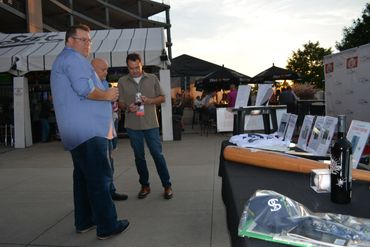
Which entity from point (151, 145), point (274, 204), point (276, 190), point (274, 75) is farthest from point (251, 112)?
point (274, 75)

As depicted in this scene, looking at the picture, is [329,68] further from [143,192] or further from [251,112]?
[143,192]

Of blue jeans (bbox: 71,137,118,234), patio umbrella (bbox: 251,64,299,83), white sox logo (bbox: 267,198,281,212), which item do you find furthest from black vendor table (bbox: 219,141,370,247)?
patio umbrella (bbox: 251,64,299,83)

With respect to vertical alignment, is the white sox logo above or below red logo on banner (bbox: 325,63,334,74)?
below

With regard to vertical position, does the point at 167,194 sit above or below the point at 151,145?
below

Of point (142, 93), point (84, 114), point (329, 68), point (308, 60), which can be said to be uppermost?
point (308, 60)

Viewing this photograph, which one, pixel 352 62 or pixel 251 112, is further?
pixel 352 62

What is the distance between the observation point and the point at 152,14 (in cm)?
7319

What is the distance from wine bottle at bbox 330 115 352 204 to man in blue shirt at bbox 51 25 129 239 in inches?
82.5

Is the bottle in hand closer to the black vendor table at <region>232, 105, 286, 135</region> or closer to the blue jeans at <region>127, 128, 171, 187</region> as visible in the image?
the blue jeans at <region>127, 128, 171, 187</region>

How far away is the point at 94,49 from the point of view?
11.9m

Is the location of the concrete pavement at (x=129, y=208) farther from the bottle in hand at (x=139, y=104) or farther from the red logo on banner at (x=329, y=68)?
the red logo on banner at (x=329, y=68)

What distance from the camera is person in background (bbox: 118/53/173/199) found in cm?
496

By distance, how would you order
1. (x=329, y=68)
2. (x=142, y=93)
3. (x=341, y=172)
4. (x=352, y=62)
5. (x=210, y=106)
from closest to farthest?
(x=341, y=172) → (x=142, y=93) → (x=352, y=62) → (x=329, y=68) → (x=210, y=106)

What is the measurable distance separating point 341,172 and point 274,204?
601mm
